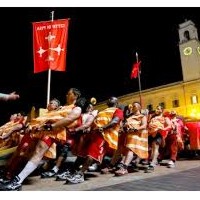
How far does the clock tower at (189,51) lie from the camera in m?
47.4

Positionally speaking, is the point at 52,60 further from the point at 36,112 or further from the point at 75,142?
the point at 75,142

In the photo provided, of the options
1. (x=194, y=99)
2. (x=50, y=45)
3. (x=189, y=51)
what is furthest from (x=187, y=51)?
(x=50, y=45)

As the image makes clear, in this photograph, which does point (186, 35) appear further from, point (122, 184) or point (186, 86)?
point (122, 184)

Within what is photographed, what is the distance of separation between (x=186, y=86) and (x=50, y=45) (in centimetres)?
4121

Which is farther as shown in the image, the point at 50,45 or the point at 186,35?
A: the point at 186,35

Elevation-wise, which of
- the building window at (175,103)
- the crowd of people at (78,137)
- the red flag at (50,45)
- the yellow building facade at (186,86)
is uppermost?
the yellow building facade at (186,86)

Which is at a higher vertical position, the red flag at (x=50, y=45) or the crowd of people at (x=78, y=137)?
the red flag at (x=50, y=45)

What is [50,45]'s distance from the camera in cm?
897

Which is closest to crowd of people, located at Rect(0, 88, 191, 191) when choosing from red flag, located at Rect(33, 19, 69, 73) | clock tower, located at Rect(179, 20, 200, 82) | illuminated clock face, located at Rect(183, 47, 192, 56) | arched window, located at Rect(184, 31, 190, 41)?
red flag, located at Rect(33, 19, 69, 73)

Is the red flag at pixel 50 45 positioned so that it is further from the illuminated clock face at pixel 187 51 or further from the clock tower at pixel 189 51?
the illuminated clock face at pixel 187 51

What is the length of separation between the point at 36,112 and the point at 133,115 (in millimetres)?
2333

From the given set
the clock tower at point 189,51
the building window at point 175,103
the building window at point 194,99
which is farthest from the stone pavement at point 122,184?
the building window at point 175,103

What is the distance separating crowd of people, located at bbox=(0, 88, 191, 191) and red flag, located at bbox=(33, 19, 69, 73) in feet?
8.74

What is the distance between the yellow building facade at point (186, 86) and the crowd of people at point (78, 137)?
40.1 m
